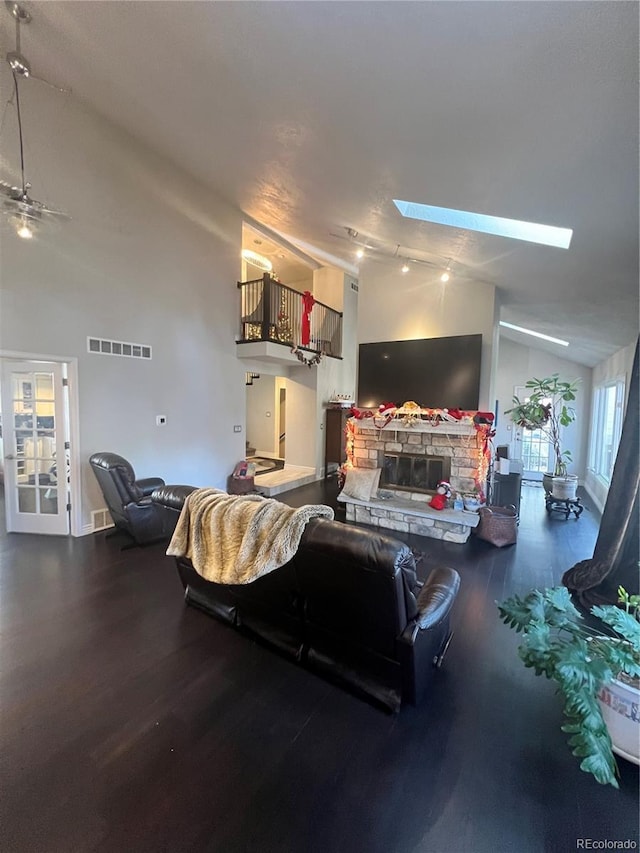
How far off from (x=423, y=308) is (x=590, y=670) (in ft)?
16.0

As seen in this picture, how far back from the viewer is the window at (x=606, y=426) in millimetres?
5547

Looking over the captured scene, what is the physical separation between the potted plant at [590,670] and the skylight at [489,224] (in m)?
2.78

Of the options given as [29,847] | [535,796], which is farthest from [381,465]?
[29,847]

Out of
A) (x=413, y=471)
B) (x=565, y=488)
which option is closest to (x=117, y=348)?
(x=413, y=471)

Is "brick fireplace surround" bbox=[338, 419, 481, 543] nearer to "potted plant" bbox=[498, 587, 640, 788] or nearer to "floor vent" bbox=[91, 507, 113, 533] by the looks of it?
"potted plant" bbox=[498, 587, 640, 788]

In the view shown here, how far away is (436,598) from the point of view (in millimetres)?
2045

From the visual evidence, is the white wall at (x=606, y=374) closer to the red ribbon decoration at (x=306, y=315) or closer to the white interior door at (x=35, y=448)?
the red ribbon decoration at (x=306, y=315)

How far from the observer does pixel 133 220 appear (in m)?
4.87

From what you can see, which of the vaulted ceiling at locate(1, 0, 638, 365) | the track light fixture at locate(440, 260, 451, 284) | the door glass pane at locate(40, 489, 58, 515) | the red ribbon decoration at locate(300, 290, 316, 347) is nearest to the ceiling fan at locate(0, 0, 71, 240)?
the vaulted ceiling at locate(1, 0, 638, 365)

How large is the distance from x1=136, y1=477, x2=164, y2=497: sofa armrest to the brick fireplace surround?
100 inches

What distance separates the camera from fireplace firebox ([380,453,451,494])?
5079mm

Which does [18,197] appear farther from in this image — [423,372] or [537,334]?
[537,334]

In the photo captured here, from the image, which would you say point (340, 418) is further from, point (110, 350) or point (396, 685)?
point (396, 685)

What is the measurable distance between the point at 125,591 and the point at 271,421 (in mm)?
7195
